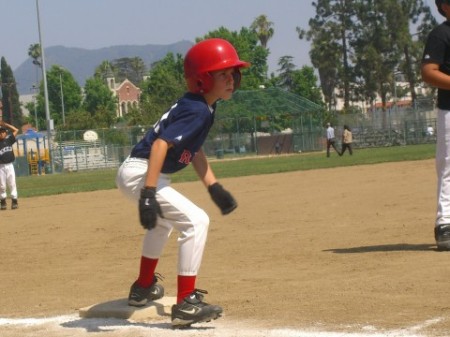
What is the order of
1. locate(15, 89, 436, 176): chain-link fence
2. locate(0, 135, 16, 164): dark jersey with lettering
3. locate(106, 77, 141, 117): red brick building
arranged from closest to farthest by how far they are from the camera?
locate(0, 135, 16, 164): dark jersey with lettering, locate(15, 89, 436, 176): chain-link fence, locate(106, 77, 141, 117): red brick building

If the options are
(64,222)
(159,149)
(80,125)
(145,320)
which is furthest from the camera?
(80,125)

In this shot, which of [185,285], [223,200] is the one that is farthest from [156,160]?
[185,285]

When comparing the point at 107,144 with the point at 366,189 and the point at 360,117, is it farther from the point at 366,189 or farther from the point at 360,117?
the point at 366,189

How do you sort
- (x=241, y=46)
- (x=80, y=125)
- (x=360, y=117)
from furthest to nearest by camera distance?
(x=241, y=46) → (x=80, y=125) → (x=360, y=117)

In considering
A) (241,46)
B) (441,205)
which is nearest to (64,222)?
(441,205)

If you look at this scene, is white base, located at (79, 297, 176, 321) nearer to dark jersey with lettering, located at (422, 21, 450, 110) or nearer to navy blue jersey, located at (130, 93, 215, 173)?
navy blue jersey, located at (130, 93, 215, 173)

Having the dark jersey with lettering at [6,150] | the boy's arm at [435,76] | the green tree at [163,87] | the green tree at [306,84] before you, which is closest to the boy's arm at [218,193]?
the boy's arm at [435,76]

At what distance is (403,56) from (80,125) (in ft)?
89.2

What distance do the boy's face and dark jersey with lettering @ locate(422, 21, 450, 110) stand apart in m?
2.95

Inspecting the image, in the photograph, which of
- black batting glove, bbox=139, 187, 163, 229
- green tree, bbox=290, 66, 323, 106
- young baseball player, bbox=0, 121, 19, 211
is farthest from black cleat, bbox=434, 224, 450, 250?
green tree, bbox=290, 66, 323, 106

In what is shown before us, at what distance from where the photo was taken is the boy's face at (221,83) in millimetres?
5934

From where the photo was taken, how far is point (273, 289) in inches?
278

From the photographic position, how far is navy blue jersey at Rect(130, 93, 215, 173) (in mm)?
5723

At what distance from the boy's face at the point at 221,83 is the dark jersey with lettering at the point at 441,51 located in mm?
2952
